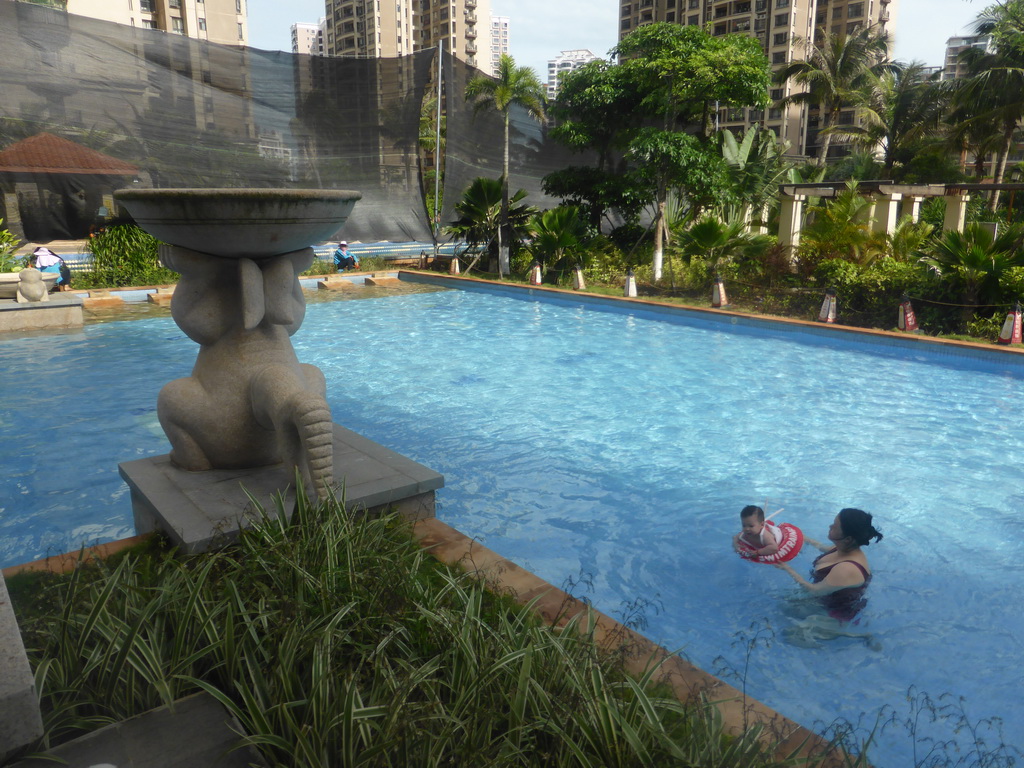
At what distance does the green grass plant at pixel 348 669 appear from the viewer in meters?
2.29

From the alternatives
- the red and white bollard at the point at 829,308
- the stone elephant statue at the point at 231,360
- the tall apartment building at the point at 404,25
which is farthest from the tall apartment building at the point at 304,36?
the stone elephant statue at the point at 231,360

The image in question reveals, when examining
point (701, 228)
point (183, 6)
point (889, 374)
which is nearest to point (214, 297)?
point (889, 374)

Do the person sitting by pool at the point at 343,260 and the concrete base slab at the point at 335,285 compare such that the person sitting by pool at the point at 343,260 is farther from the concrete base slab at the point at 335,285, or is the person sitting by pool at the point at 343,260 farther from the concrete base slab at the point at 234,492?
the concrete base slab at the point at 234,492

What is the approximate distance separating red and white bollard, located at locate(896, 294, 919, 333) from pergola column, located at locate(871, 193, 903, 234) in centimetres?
359

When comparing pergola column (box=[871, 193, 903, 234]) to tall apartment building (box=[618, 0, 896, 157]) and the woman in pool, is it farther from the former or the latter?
tall apartment building (box=[618, 0, 896, 157])

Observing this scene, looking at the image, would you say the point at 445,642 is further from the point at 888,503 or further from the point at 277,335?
the point at 888,503

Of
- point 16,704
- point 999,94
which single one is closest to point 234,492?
point 16,704

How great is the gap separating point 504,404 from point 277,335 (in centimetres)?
478

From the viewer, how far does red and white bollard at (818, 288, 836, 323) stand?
13273mm

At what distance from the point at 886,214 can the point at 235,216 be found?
15118mm

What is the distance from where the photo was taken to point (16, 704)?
6.91 feet

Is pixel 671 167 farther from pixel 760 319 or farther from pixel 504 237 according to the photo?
pixel 760 319

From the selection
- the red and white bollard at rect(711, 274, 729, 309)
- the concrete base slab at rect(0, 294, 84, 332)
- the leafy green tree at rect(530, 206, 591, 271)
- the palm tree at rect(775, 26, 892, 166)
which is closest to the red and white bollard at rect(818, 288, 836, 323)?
the red and white bollard at rect(711, 274, 729, 309)

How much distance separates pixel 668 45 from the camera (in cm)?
1758
